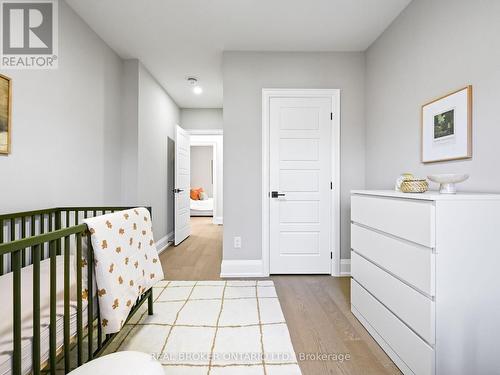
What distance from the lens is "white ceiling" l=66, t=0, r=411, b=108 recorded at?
2.19 metres

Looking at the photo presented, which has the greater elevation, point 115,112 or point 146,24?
point 146,24

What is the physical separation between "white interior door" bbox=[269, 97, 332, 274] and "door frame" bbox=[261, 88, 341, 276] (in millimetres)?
37

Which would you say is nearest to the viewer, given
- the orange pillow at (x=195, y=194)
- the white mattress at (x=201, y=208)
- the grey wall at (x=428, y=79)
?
the grey wall at (x=428, y=79)

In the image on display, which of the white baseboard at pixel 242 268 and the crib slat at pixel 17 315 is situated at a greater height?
the crib slat at pixel 17 315

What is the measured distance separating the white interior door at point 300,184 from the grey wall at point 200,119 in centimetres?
240

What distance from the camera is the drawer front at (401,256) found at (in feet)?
4.19

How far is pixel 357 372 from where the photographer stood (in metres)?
1.46

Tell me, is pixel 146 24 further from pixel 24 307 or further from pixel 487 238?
pixel 487 238

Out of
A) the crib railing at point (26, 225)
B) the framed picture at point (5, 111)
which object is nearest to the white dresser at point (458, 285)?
the crib railing at point (26, 225)

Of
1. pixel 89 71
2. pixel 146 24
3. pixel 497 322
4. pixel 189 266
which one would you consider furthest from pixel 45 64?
pixel 497 322

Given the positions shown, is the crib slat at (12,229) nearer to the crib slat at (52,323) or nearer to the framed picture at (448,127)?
the crib slat at (52,323)

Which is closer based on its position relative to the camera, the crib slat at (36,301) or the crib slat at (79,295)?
the crib slat at (36,301)

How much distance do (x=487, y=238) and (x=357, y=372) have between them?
97cm

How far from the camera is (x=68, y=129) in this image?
2.21m
